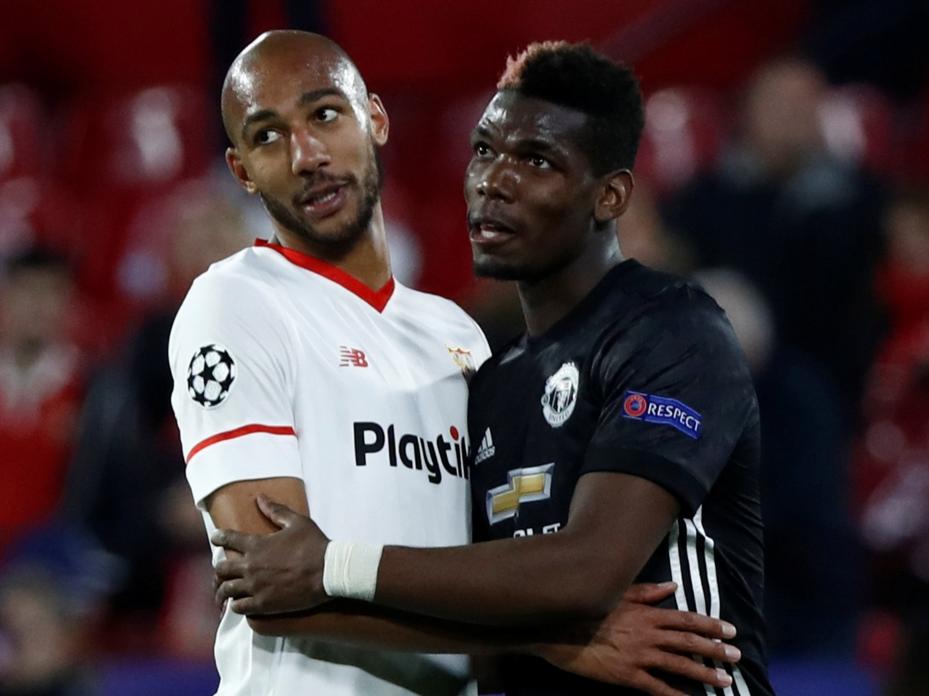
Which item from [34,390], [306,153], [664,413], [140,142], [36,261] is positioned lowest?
[664,413]

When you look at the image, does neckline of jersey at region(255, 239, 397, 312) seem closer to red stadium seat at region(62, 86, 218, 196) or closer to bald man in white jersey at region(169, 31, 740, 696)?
bald man in white jersey at region(169, 31, 740, 696)

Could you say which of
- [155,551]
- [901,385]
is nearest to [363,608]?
[155,551]

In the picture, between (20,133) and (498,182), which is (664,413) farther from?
(20,133)

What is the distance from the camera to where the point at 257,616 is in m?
3.43

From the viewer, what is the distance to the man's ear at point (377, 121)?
4051 millimetres

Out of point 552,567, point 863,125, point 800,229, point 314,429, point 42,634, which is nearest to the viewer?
point 552,567

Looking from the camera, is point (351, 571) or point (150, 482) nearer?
point (351, 571)

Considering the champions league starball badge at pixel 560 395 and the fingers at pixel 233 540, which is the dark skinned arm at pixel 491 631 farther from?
the champions league starball badge at pixel 560 395

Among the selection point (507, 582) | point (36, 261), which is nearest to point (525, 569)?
point (507, 582)

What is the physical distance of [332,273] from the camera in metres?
3.95

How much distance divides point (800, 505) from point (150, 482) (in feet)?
7.95

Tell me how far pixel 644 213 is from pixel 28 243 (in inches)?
110

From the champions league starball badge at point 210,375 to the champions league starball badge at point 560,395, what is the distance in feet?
2.16

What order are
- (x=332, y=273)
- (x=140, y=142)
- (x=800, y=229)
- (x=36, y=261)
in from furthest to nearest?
(x=140, y=142) → (x=36, y=261) → (x=800, y=229) → (x=332, y=273)
